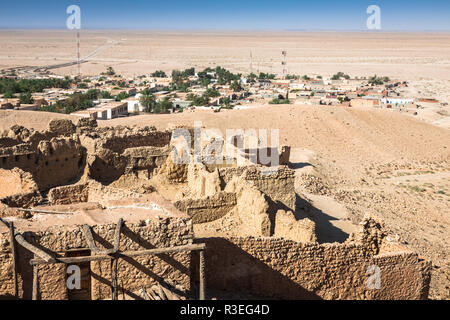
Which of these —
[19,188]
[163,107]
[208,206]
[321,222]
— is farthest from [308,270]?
[163,107]

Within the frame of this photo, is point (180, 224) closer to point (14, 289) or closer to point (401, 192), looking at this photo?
point (14, 289)

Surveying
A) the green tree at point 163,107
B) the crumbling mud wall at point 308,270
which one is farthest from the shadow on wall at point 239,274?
the green tree at point 163,107

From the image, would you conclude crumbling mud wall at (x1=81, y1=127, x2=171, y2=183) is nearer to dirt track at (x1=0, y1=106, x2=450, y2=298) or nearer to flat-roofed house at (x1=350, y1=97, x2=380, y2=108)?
dirt track at (x1=0, y1=106, x2=450, y2=298)

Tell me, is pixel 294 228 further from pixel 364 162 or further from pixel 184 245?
pixel 364 162

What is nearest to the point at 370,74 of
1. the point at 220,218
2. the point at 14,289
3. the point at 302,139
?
the point at 302,139

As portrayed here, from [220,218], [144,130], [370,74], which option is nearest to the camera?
[220,218]
